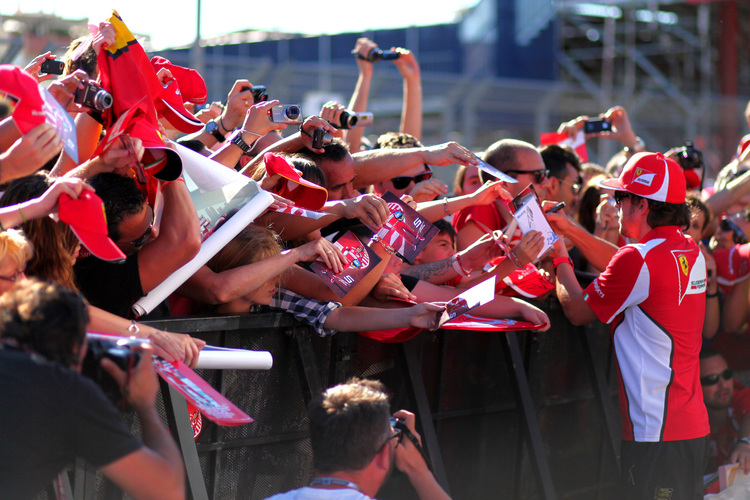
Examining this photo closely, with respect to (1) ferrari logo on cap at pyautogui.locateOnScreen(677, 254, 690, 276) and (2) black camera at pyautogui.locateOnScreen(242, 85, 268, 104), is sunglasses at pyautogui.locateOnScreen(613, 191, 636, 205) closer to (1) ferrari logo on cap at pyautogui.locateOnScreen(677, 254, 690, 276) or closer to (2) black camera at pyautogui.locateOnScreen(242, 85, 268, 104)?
(1) ferrari logo on cap at pyautogui.locateOnScreen(677, 254, 690, 276)

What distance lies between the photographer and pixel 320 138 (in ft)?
12.8

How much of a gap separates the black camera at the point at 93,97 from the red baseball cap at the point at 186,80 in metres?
0.98

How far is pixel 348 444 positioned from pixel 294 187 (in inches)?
54.1

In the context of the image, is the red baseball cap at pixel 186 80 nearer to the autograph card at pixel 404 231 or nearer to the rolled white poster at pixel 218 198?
the rolled white poster at pixel 218 198

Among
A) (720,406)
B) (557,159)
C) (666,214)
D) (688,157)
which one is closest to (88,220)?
(666,214)

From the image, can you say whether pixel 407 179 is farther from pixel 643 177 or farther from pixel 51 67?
pixel 51 67

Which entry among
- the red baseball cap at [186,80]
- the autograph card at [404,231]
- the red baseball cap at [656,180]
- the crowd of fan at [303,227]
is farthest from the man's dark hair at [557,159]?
the red baseball cap at [186,80]

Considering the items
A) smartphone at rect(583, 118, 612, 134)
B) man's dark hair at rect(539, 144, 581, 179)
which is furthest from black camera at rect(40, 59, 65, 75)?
smartphone at rect(583, 118, 612, 134)

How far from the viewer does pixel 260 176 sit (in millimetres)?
3701

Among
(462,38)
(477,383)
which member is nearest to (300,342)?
→ (477,383)

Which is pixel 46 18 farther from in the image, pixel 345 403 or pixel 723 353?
pixel 345 403

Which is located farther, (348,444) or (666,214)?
(666,214)

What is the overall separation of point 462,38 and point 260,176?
1721 cm

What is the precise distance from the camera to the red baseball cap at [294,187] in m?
3.41
